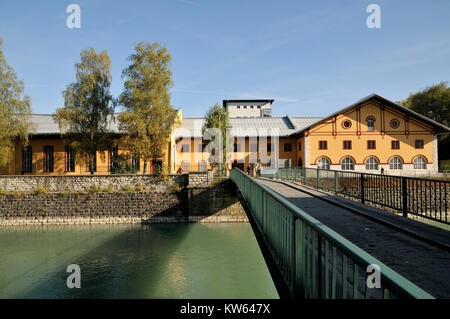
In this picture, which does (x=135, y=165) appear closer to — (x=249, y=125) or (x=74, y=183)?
(x=74, y=183)

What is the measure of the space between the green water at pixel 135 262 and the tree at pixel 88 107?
7856 millimetres

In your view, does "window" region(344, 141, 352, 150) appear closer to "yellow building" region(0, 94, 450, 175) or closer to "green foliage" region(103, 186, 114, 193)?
"yellow building" region(0, 94, 450, 175)

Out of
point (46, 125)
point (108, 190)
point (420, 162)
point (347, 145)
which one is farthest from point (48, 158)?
point (420, 162)

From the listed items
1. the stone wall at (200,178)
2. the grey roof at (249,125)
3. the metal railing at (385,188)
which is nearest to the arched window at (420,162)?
the grey roof at (249,125)

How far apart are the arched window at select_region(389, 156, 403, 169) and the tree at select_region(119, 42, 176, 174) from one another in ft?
82.0

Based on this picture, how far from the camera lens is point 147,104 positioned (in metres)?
26.3

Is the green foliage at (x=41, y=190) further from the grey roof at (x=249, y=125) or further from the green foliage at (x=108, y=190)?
the grey roof at (x=249, y=125)

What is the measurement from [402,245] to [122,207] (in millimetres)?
22123

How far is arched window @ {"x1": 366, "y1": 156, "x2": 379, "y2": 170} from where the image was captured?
109ft

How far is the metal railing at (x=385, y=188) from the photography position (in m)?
7.57

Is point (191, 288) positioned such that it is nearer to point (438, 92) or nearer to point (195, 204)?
point (195, 204)

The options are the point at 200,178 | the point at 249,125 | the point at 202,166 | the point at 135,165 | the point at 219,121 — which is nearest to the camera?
the point at 200,178

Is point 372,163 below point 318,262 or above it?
above
